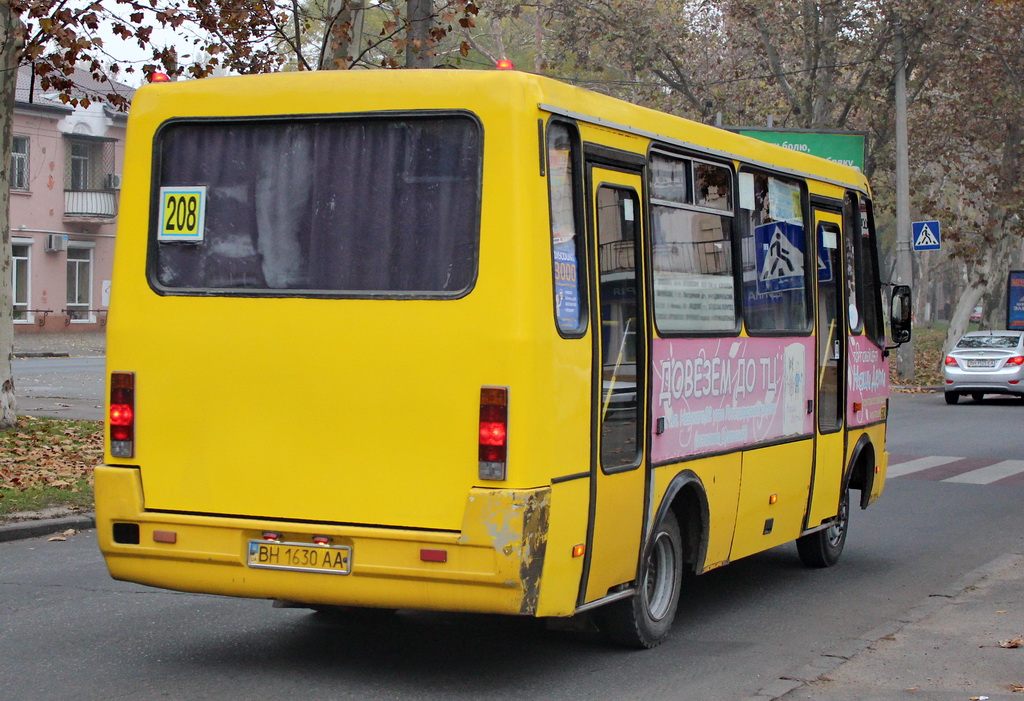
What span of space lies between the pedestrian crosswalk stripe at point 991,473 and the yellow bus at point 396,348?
9418 mm

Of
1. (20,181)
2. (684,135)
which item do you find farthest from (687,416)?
(20,181)

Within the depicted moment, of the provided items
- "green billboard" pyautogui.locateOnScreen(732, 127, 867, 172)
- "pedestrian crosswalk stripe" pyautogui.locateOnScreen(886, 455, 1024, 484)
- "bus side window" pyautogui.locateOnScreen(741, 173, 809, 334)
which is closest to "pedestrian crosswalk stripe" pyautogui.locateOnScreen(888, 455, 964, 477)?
"pedestrian crosswalk stripe" pyautogui.locateOnScreen(886, 455, 1024, 484)

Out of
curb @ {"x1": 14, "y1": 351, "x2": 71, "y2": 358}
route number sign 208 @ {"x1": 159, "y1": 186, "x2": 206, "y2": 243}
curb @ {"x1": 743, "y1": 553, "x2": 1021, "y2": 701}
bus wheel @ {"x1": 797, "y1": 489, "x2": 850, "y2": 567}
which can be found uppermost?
route number sign 208 @ {"x1": 159, "y1": 186, "x2": 206, "y2": 243}

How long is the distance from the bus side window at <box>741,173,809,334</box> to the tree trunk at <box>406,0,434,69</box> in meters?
5.98

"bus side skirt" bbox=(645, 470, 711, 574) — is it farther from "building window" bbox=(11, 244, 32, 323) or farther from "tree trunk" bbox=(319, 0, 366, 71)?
"building window" bbox=(11, 244, 32, 323)

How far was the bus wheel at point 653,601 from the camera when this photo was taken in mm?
7191

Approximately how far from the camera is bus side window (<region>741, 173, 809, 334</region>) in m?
8.50

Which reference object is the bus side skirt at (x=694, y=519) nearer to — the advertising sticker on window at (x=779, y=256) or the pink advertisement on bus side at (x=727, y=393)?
the pink advertisement on bus side at (x=727, y=393)

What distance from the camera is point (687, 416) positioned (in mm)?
7539

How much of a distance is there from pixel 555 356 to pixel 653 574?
6.00 feet

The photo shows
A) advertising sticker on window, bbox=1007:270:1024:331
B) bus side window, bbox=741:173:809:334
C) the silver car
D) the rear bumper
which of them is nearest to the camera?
the rear bumper

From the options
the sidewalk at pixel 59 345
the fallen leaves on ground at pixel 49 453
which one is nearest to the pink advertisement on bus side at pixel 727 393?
the fallen leaves on ground at pixel 49 453

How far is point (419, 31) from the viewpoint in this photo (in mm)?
14945

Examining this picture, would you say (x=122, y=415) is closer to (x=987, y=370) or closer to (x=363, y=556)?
(x=363, y=556)
